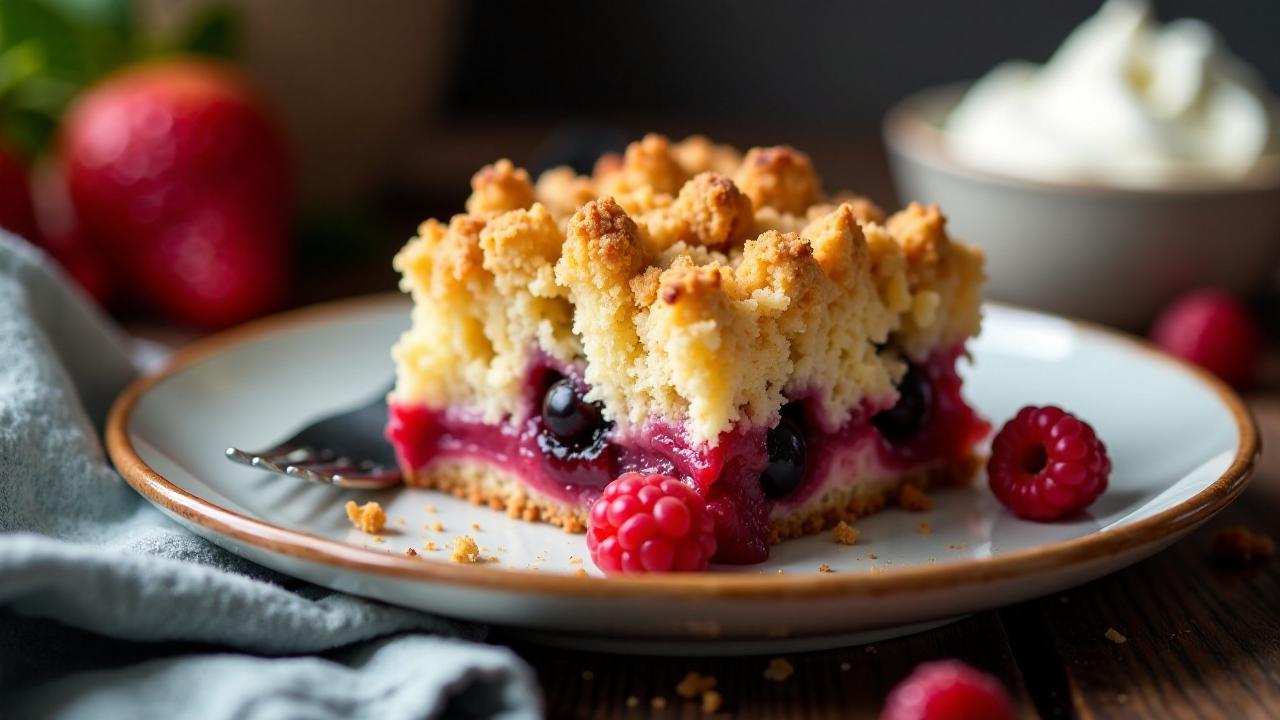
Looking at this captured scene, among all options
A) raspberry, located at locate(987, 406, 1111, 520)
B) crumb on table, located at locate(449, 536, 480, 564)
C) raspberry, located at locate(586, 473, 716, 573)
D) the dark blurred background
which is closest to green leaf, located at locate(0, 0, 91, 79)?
the dark blurred background

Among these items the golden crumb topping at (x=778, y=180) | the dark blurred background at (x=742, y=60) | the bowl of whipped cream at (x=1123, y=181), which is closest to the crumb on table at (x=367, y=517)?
the golden crumb topping at (x=778, y=180)

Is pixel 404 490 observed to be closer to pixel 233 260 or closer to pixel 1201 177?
pixel 233 260

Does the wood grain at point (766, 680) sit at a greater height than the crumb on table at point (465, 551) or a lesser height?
greater

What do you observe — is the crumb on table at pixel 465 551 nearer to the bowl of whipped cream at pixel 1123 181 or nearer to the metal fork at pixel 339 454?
the metal fork at pixel 339 454

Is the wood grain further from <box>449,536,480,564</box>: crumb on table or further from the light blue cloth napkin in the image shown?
<box>449,536,480,564</box>: crumb on table

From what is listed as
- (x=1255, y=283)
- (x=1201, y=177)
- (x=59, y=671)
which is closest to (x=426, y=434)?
(x=59, y=671)

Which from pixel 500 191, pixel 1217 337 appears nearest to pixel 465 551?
pixel 500 191
